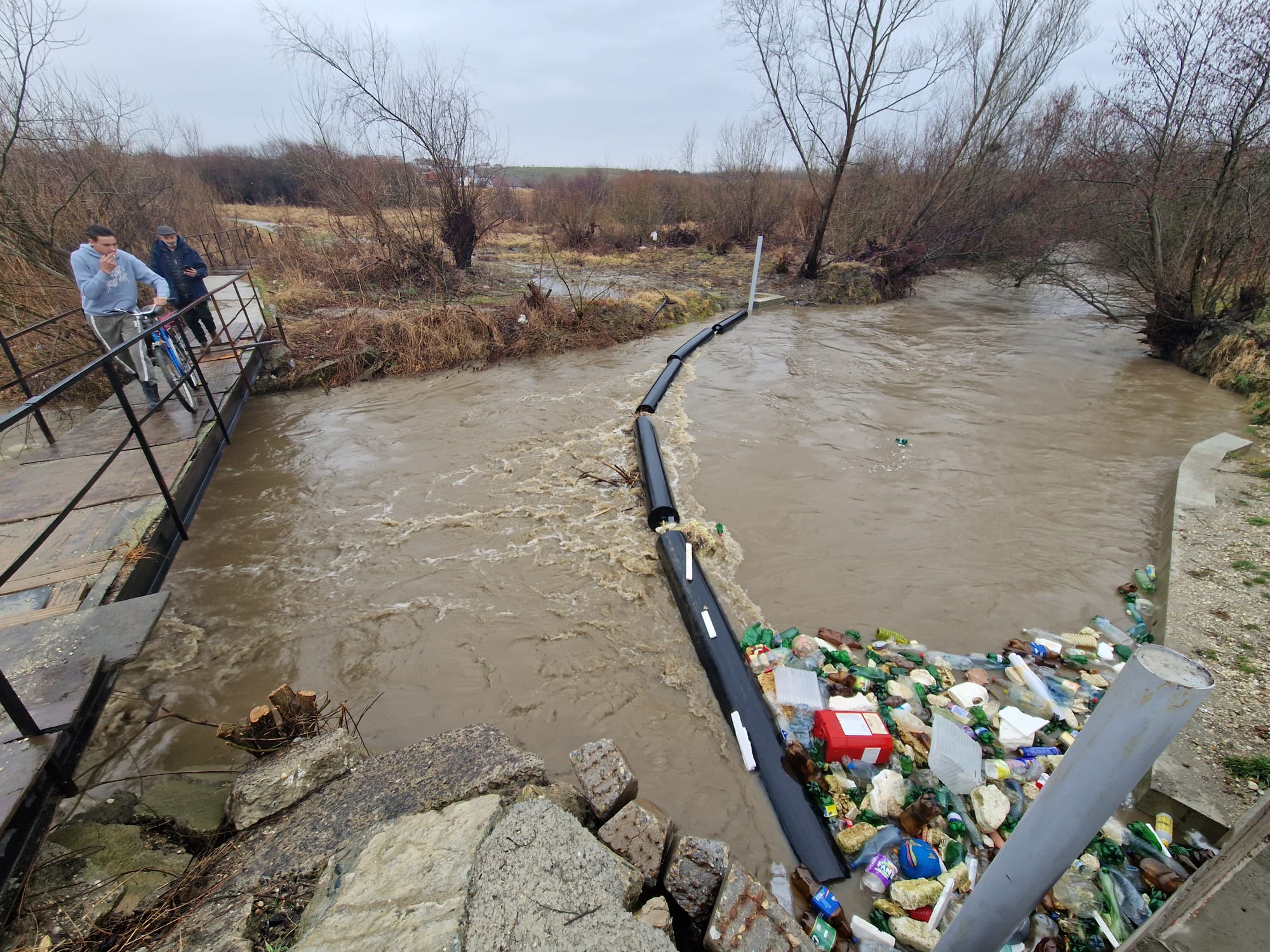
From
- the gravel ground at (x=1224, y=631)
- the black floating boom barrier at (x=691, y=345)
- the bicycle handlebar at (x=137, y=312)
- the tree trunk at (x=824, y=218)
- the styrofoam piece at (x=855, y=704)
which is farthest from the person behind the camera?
the tree trunk at (x=824, y=218)

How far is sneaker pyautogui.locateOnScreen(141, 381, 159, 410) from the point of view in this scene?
550 centimetres

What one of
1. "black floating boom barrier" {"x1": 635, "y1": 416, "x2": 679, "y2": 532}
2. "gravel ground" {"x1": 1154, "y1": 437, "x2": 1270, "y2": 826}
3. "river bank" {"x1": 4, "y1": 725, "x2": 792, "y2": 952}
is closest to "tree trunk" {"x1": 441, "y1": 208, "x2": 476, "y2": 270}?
"black floating boom barrier" {"x1": 635, "y1": 416, "x2": 679, "y2": 532}

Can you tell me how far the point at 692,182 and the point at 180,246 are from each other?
20004 mm

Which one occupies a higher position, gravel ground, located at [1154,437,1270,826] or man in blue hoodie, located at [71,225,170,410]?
man in blue hoodie, located at [71,225,170,410]

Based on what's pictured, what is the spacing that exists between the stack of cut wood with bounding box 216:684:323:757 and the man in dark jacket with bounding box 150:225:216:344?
19.5ft

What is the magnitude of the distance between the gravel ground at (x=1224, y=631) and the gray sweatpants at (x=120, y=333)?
8.05 metres

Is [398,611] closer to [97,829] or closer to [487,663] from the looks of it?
[487,663]

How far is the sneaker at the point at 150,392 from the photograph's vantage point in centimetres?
550

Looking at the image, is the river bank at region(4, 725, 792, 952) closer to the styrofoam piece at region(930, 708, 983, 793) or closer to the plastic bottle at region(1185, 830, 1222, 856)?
the styrofoam piece at region(930, 708, 983, 793)

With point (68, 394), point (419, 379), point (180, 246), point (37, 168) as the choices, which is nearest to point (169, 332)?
point (180, 246)

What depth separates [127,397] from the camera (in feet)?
17.8

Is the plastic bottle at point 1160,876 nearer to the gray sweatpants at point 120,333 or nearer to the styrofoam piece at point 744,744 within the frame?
the styrofoam piece at point 744,744

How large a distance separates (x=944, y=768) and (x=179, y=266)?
9.22 metres

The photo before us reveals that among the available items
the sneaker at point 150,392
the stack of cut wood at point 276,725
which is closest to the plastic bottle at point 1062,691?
the stack of cut wood at point 276,725
